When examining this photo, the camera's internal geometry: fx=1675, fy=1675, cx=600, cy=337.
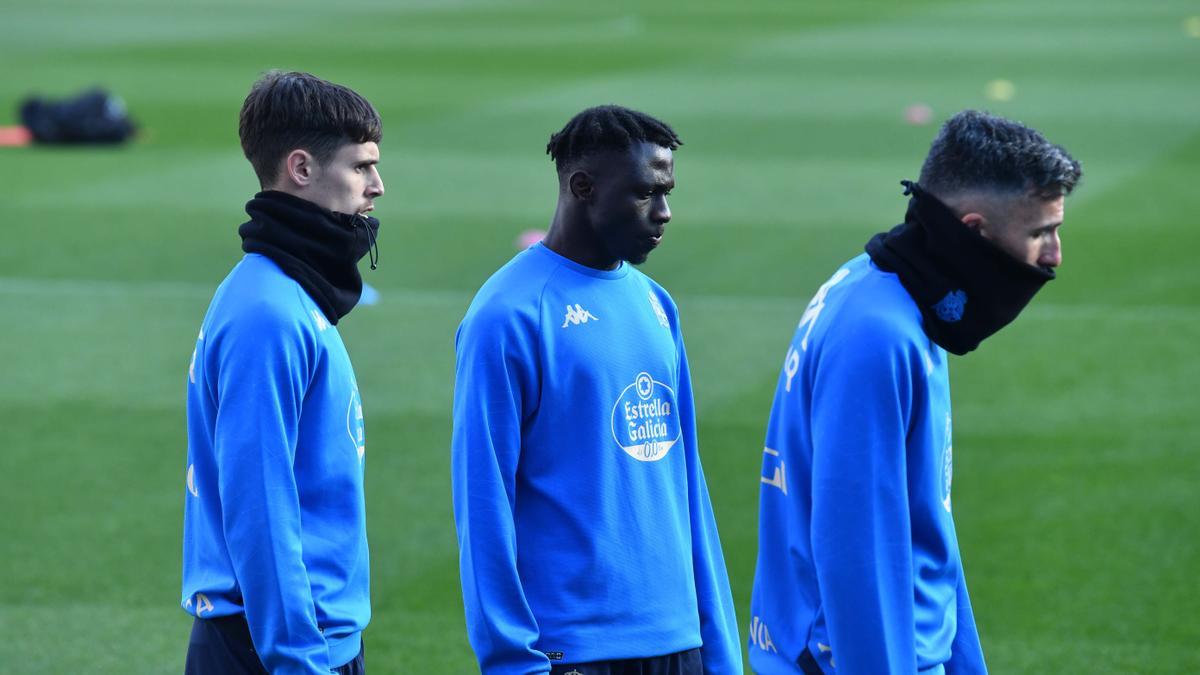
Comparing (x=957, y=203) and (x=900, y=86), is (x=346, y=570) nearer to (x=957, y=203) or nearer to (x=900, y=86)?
(x=957, y=203)

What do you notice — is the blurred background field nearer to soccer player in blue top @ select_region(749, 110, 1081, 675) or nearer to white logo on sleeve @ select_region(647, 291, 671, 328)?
white logo on sleeve @ select_region(647, 291, 671, 328)

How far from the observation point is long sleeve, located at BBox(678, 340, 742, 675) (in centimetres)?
407

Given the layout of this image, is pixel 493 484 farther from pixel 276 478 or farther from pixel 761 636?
pixel 761 636

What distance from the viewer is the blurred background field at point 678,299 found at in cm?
740

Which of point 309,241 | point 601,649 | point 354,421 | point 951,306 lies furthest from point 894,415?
point 309,241

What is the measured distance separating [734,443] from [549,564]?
5.55 metres

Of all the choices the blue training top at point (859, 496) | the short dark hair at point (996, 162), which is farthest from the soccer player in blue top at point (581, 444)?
the short dark hair at point (996, 162)

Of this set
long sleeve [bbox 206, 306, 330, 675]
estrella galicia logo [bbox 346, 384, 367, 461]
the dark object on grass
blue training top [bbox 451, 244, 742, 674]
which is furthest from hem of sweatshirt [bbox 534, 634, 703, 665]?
the dark object on grass

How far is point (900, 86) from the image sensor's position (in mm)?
26328

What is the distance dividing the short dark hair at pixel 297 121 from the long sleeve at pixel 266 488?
464mm

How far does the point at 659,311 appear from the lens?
4117 millimetres

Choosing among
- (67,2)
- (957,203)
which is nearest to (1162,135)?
(957,203)

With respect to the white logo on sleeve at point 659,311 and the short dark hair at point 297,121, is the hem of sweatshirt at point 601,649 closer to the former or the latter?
the white logo on sleeve at point 659,311

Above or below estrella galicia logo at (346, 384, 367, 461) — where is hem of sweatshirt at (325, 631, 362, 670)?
below
